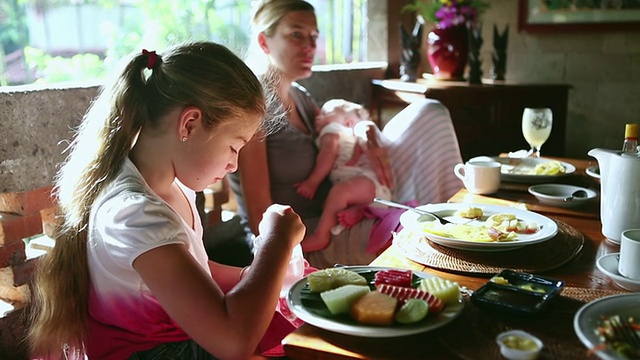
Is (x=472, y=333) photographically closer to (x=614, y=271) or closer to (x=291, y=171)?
(x=614, y=271)

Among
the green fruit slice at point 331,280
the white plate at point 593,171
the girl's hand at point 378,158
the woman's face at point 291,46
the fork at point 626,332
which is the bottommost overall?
the girl's hand at point 378,158

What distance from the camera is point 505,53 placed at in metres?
3.21

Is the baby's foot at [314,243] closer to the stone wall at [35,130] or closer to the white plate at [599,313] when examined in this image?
the stone wall at [35,130]

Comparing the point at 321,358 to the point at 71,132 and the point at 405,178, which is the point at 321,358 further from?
the point at 405,178

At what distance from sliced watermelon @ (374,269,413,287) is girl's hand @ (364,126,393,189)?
4.44 feet

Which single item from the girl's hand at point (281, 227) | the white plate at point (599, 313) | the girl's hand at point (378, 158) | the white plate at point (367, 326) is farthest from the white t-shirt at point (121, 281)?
the girl's hand at point (378, 158)

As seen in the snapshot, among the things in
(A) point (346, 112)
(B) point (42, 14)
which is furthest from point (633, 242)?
(B) point (42, 14)

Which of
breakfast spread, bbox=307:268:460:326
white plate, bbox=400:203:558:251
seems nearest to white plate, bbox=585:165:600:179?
white plate, bbox=400:203:558:251

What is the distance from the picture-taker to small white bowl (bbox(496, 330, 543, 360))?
74 cm

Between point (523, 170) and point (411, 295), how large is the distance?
1.13m

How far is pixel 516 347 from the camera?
29.8 inches

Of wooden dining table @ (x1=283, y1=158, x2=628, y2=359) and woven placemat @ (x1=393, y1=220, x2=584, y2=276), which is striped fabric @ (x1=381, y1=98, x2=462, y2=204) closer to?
woven placemat @ (x1=393, y1=220, x2=584, y2=276)

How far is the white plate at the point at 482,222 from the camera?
1134 millimetres

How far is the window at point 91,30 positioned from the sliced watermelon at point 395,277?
0.87 metres
